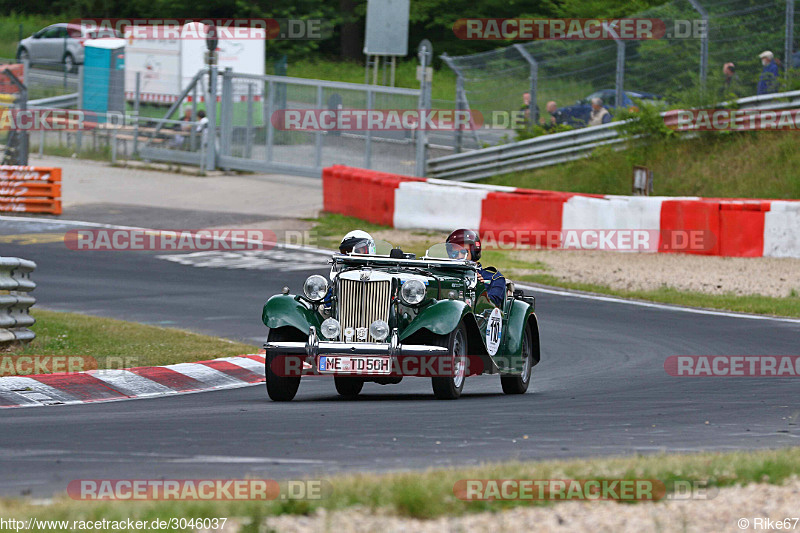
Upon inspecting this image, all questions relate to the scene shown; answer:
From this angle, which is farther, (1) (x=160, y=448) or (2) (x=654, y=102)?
(2) (x=654, y=102)

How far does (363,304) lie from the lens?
30.7 feet

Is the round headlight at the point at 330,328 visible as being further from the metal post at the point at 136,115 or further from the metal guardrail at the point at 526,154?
the metal post at the point at 136,115

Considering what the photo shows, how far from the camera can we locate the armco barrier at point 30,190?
76.7 ft

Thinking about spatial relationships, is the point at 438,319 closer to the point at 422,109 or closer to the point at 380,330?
the point at 380,330

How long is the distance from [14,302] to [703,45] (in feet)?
49.3

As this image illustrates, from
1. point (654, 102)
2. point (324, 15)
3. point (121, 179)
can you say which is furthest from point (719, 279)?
point (324, 15)

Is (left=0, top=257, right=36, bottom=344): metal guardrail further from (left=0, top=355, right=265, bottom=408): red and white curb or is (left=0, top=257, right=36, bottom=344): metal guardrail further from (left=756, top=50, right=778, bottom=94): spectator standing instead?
(left=756, top=50, right=778, bottom=94): spectator standing

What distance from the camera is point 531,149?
24969mm

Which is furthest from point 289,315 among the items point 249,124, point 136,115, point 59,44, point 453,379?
point 59,44

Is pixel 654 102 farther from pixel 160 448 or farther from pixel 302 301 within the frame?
pixel 160 448

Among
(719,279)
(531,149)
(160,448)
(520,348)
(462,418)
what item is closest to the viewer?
(160,448)

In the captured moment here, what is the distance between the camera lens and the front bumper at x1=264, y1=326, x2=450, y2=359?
9.07 meters

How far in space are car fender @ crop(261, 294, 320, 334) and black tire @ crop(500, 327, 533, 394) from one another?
186cm

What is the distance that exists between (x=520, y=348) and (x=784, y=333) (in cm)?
462
